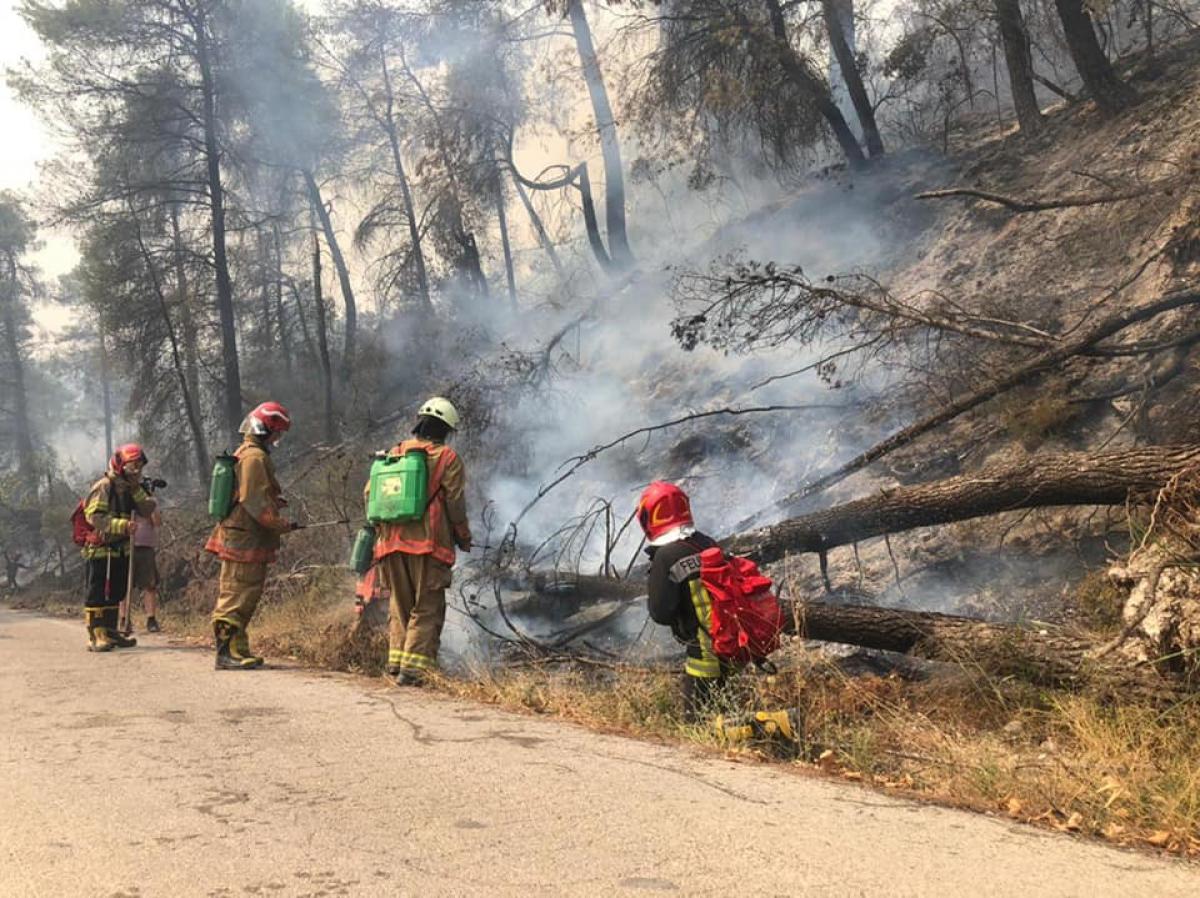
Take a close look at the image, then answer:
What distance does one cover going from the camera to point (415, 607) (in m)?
5.11

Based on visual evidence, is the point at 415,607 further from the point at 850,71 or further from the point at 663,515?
the point at 850,71

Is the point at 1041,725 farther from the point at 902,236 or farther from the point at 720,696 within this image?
the point at 902,236

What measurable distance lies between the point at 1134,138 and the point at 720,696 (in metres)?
8.83

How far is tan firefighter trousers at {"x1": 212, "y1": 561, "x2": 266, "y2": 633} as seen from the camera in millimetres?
5711

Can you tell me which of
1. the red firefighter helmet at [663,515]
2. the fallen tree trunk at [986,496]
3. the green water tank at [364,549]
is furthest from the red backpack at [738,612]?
the green water tank at [364,549]

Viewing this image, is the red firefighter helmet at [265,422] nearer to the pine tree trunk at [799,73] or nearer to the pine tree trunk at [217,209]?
the pine tree trunk at [799,73]

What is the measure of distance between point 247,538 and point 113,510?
236 centimetres

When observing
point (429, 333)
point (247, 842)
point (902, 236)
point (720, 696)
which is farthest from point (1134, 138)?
point (429, 333)

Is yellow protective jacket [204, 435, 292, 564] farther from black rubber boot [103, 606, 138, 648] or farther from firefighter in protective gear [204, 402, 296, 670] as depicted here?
black rubber boot [103, 606, 138, 648]

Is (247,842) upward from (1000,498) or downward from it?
downward

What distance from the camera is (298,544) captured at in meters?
9.64

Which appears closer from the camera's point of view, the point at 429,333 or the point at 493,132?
the point at 493,132

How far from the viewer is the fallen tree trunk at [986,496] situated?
14.9 feet

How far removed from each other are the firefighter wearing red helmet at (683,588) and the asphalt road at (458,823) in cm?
45
